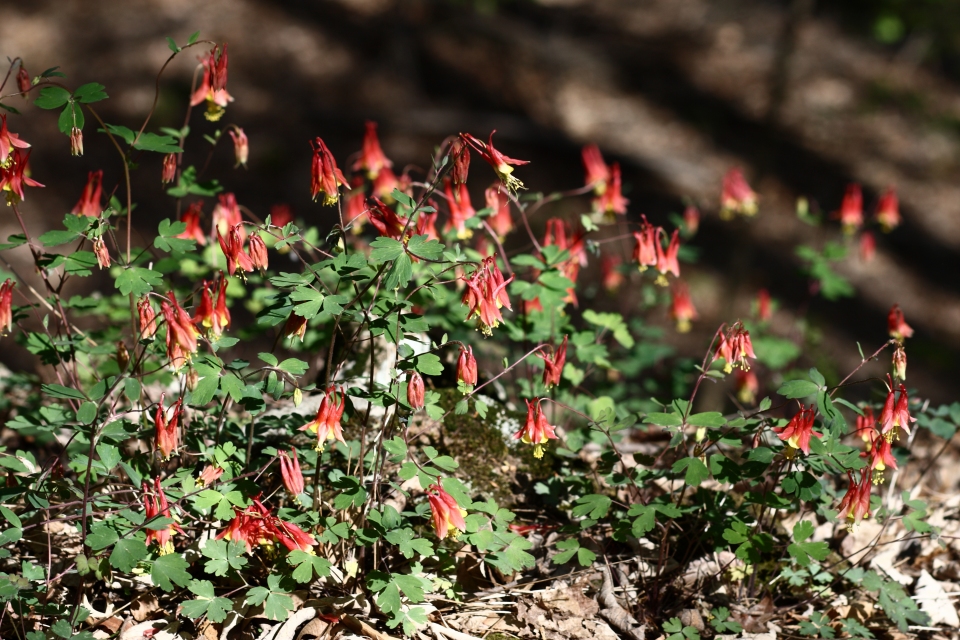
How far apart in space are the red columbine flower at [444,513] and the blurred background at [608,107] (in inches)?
237

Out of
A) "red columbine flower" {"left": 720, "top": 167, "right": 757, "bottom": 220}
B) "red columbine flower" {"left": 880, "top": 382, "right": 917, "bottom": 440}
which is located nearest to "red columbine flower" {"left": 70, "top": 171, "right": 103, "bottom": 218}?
"red columbine flower" {"left": 880, "top": 382, "right": 917, "bottom": 440}

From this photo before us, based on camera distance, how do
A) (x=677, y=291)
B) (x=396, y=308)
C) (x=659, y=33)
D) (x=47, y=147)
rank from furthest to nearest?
(x=659, y=33) → (x=47, y=147) → (x=677, y=291) → (x=396, y=308)

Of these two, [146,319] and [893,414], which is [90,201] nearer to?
[146,319]

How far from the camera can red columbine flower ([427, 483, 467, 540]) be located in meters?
2.34

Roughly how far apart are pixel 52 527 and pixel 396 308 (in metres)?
1.65

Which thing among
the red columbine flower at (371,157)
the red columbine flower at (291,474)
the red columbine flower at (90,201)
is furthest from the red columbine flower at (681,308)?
the red columbine flower at (90,201)

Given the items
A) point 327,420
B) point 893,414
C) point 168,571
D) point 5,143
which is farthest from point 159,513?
point 893,414

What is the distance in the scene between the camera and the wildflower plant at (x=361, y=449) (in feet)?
7.65

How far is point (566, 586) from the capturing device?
2.88 metres

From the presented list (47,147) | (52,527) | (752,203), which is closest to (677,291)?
(752,203)

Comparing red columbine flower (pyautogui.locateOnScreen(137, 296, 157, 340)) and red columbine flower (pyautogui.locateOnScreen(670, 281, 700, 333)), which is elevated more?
red columbine flower (pyautogui.locateOnScreen(137, 296, 157, 340))

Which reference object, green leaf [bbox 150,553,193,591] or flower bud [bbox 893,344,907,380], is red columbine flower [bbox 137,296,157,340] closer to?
green leaf [bbox 150,553,193,591]

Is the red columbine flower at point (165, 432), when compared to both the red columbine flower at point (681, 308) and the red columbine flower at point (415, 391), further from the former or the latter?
the red columbine flower at point (681, 308)

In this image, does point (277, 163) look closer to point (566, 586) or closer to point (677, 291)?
point (677, 291)
